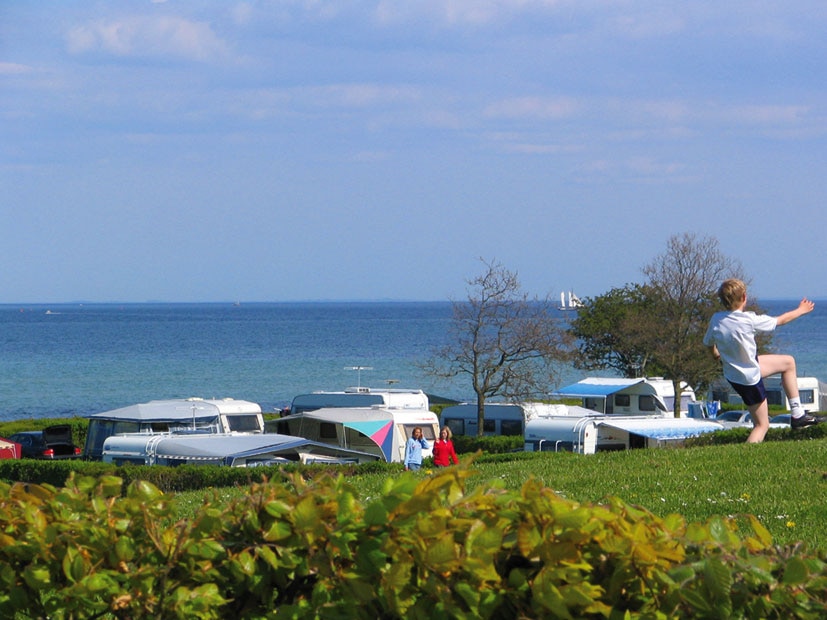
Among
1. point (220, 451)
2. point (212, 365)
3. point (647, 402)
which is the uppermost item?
point (220, 451)

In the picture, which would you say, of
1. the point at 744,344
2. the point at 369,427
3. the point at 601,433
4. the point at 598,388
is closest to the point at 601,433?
the point at 601,433

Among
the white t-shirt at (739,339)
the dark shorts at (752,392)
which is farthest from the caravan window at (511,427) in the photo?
the white t-shirt at (739,339)

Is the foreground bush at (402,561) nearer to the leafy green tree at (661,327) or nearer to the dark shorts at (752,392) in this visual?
the dark shorts at (752,392)

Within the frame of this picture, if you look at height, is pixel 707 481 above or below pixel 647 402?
above

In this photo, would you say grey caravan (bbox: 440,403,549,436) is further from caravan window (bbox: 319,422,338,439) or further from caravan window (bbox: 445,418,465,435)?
caravan window (bbox: 319,422,338,439)

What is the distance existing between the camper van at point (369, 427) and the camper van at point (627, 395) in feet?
26.7

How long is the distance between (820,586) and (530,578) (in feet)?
2.32

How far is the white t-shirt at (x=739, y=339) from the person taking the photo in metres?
9.26

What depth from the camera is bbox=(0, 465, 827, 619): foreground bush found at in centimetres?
244

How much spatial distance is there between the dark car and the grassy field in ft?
74.1

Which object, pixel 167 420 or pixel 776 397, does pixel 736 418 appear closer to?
pixel 776 397

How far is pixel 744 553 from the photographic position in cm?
253

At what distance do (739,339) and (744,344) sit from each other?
9 cm

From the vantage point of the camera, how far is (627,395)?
3503cm
